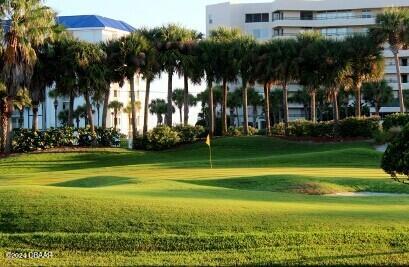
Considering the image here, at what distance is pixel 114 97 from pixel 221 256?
107 m

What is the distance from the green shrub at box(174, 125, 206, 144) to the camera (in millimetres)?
50344

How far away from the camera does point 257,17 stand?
102375 mm

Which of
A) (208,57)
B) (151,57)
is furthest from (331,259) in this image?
(208,57)

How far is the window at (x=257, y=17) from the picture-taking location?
10156 centimetres

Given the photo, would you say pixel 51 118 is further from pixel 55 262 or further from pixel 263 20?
pixel 55 262

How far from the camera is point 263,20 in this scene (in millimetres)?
101688

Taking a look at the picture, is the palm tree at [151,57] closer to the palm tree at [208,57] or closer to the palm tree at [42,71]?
the palm tree at [208,57]

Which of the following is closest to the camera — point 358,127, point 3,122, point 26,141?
point 3,122

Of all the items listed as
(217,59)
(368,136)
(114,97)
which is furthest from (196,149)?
(114,97)

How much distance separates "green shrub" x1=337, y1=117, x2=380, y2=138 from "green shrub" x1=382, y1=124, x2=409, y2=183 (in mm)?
37355

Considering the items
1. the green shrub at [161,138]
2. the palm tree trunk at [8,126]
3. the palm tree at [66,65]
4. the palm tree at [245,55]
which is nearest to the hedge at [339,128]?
the palm tree at [245,55]

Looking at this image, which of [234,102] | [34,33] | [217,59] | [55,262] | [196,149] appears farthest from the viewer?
[234,102]

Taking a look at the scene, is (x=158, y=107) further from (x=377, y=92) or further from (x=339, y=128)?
(x=339, y=128)

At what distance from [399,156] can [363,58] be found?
39.7 meters
